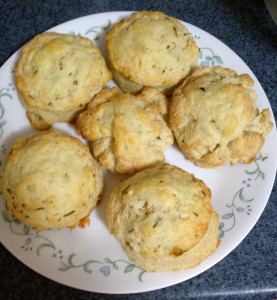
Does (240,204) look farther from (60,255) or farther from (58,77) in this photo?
(58,77)

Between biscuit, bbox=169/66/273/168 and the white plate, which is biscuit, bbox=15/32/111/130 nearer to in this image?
the white plate

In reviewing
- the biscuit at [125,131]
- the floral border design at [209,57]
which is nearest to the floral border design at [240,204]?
the biscuit at [125,131]

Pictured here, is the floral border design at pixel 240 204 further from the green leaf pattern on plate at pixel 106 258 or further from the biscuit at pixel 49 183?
the biscuit at pixel 49 183

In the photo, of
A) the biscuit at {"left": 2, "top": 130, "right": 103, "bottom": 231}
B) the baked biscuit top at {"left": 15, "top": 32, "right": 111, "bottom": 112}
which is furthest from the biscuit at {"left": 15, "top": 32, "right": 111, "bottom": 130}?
the biscuit at {"left": 2, "top": 130, "right": 103, "bottom": 231}

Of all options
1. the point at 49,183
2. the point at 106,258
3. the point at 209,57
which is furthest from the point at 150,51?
the point at 106,258

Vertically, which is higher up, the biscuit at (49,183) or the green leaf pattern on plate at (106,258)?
the biscuit at (49,183)

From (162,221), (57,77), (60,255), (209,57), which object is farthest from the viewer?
(209,57)
